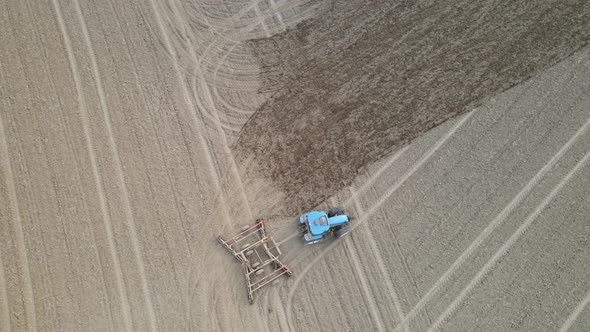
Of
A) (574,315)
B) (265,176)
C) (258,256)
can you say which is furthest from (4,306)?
(574,315)

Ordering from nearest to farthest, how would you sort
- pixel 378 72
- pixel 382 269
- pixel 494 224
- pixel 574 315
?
pixel 574 315 → pixel 382 269 → pixel 494 224 → pixel 378 72

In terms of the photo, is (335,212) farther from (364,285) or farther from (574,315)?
(574,315)

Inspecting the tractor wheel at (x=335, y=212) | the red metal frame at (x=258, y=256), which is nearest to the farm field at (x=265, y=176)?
the red metal frame at (x=258, y=256)

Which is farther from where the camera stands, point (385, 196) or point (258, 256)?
point (385, 196)

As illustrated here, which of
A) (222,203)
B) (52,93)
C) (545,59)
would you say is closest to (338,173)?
(222,203)

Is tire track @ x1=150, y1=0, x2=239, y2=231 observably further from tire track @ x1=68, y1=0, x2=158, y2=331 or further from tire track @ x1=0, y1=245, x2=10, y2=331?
tire track @ x1=0, y1=245, x2=10, y2=331

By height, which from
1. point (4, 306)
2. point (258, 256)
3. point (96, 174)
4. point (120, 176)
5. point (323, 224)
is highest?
point (96, 174)

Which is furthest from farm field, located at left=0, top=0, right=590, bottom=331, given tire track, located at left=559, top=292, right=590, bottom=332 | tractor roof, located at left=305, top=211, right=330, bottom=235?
tractor roof, located at left=305, top=211, right=330, bottom=235
